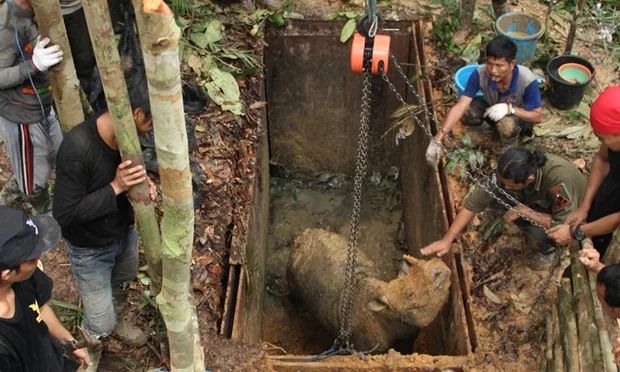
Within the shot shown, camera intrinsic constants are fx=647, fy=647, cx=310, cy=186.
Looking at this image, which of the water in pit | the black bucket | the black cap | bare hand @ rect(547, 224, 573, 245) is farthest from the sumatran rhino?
the black cap

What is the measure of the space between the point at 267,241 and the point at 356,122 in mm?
2144

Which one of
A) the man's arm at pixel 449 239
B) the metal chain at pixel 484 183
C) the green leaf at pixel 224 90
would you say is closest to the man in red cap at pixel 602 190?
the metal chain at pixel 484 183

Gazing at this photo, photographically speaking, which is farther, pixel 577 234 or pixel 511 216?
pixel 511 216

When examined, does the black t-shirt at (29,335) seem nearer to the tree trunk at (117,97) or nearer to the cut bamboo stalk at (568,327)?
the tree trunk at (117,97)

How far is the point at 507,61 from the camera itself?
580cm

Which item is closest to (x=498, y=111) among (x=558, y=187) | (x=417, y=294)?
(x=558, y=187)

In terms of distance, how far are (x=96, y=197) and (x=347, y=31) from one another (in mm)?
5181

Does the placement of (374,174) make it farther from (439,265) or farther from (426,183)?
(439,265)

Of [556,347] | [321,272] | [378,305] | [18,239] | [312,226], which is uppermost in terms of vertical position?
[18,239]

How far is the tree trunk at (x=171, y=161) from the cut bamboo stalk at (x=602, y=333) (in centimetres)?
229

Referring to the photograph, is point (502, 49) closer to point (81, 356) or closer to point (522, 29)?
point (522, 29)

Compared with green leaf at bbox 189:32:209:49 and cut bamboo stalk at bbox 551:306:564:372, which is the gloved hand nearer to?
cut bamboo stalk at bbox 551:306:564:372

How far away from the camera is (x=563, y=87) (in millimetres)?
7086

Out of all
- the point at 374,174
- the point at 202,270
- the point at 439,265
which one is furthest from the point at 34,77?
the point at 374,174
